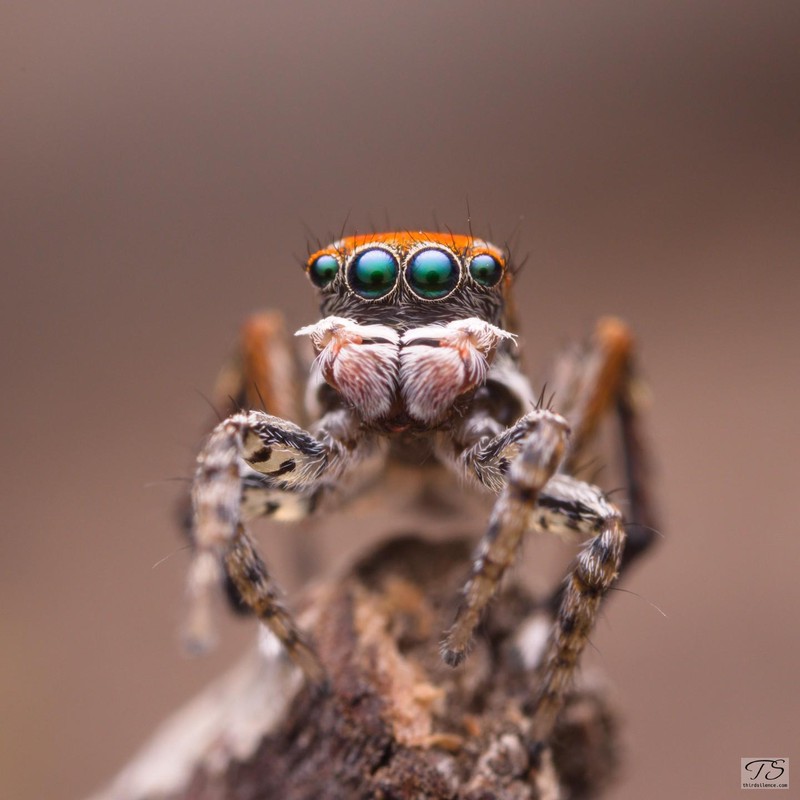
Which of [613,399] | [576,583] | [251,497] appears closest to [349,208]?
[613,399]

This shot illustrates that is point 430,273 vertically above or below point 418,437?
above

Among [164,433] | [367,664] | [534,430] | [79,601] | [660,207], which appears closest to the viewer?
[534,430]

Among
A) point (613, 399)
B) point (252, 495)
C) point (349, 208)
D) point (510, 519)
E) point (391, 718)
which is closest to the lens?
point (510, 519)

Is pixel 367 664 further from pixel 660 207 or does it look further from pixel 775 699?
pixel 660 207

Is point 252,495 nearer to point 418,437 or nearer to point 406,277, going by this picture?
point 418,437

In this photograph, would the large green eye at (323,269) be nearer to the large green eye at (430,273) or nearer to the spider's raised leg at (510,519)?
the large green eye at (430,273)

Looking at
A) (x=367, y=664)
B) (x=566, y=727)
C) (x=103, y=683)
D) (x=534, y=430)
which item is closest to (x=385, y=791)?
(x=367, y=664)

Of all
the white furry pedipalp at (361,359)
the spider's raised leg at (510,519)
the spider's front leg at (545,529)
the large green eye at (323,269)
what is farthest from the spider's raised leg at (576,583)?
the large green eye at (323,269)
